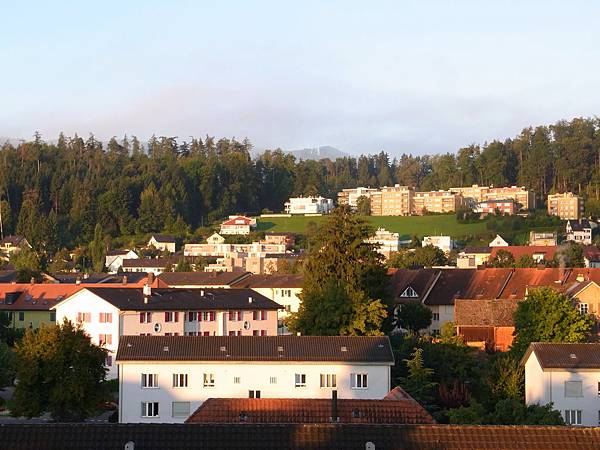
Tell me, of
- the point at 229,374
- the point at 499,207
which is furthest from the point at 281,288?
the point at 499,207

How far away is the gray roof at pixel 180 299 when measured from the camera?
57406 millimetres

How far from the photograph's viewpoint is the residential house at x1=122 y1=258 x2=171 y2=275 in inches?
4924

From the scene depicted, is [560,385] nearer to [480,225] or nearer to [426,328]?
[426,328]

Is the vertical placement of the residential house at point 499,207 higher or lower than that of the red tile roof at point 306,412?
higher

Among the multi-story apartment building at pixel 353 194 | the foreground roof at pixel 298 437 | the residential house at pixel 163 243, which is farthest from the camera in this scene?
the multi-story apartment building at pixel 353 194

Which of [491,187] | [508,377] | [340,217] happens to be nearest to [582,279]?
[340,217]

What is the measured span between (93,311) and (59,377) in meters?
17.2

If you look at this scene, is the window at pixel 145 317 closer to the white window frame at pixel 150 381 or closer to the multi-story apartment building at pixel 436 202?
the white window frame at pixel 150 381

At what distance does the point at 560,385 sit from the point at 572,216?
114m

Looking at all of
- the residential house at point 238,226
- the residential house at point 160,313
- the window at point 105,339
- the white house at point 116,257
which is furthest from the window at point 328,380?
the residential house at point 238,226

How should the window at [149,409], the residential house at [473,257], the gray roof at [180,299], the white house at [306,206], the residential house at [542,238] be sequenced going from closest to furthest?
the window at [149,409] < the gray roof at [180,299] < the residential house at [473,257] < the residential house at [542,238] < the white house at [306,206]

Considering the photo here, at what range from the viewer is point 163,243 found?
145 m

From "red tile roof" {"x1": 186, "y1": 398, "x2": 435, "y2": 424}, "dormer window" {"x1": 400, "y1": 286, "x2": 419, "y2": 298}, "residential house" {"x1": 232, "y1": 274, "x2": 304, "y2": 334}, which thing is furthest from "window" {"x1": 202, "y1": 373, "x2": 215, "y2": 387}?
"residential house" {"x1": 232, "y1": 274, "x2": 304, "y2": 334}

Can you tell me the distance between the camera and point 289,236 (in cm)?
14588
